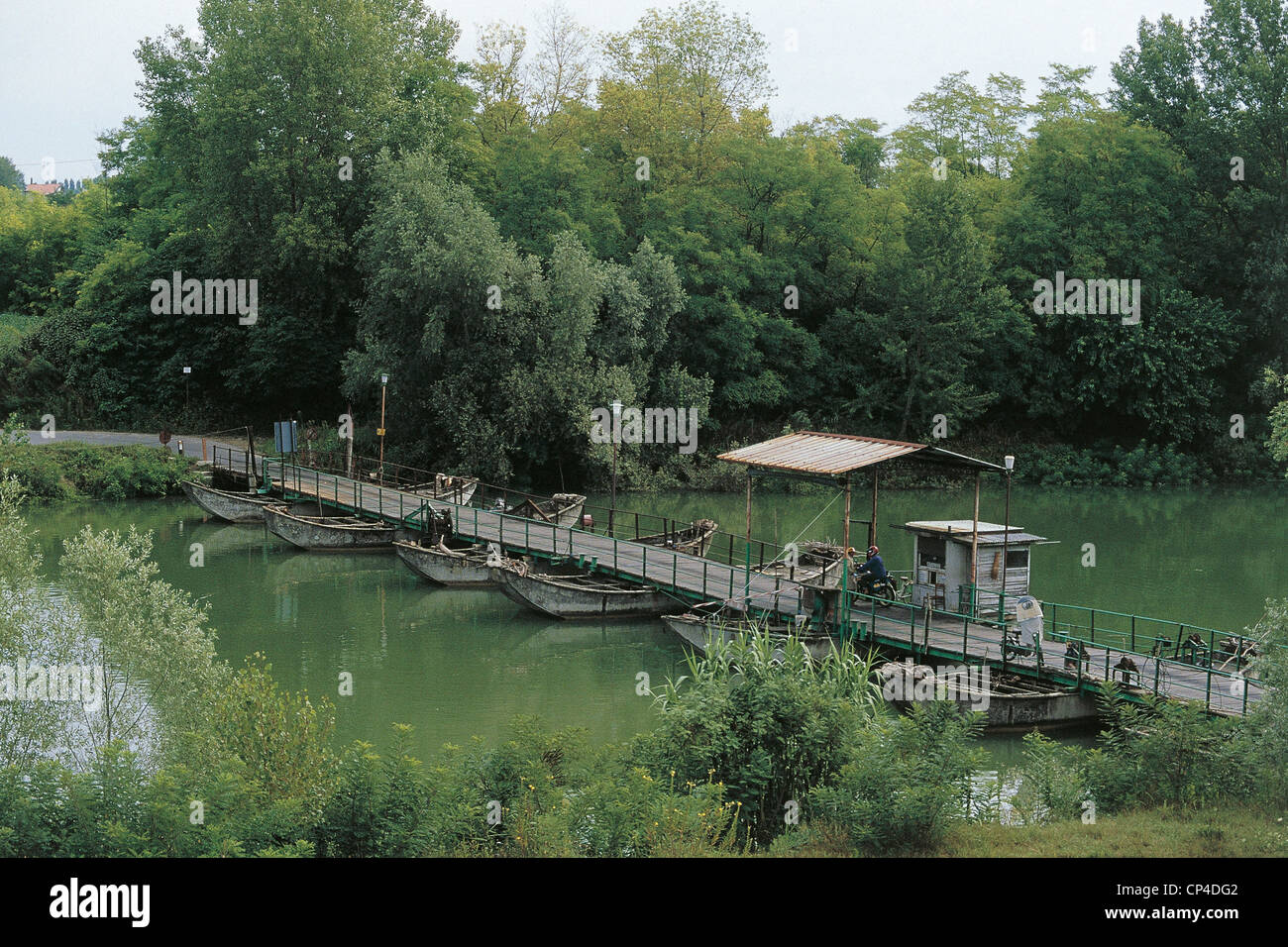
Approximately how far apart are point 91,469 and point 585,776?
3189cm

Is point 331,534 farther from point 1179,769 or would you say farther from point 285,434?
point 1179,769

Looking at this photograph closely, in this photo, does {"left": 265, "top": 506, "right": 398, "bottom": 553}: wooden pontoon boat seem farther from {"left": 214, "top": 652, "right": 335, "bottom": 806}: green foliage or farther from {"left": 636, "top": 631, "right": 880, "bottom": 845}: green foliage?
{"left": 636, "top": 631, "right": 880, "bottom": 845}: green foliage

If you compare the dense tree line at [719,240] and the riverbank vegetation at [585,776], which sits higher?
the dense tree line at [719,240]

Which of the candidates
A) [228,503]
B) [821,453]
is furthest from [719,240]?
[821,453]

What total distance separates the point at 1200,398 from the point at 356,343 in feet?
114

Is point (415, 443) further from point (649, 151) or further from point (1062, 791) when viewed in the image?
point (1062, 791)

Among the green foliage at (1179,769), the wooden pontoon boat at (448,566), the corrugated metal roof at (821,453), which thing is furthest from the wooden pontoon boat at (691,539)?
the green foliage at (1179,769)

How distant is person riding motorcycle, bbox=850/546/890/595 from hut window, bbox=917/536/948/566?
70cm

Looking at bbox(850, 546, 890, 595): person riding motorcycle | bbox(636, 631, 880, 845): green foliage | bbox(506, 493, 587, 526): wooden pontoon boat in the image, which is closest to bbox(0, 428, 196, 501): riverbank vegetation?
bbox(506, 493, 587, 526): wooden pontoon boat

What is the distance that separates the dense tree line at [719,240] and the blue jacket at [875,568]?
23.1 m

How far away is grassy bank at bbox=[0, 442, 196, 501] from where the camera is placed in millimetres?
37938

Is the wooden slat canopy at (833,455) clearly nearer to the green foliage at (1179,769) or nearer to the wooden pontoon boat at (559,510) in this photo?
the green foliage at (1179,769)

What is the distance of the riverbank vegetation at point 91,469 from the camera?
1494 inches

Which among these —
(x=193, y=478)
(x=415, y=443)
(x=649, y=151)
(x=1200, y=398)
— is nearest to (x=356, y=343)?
(x=415, y=443)
